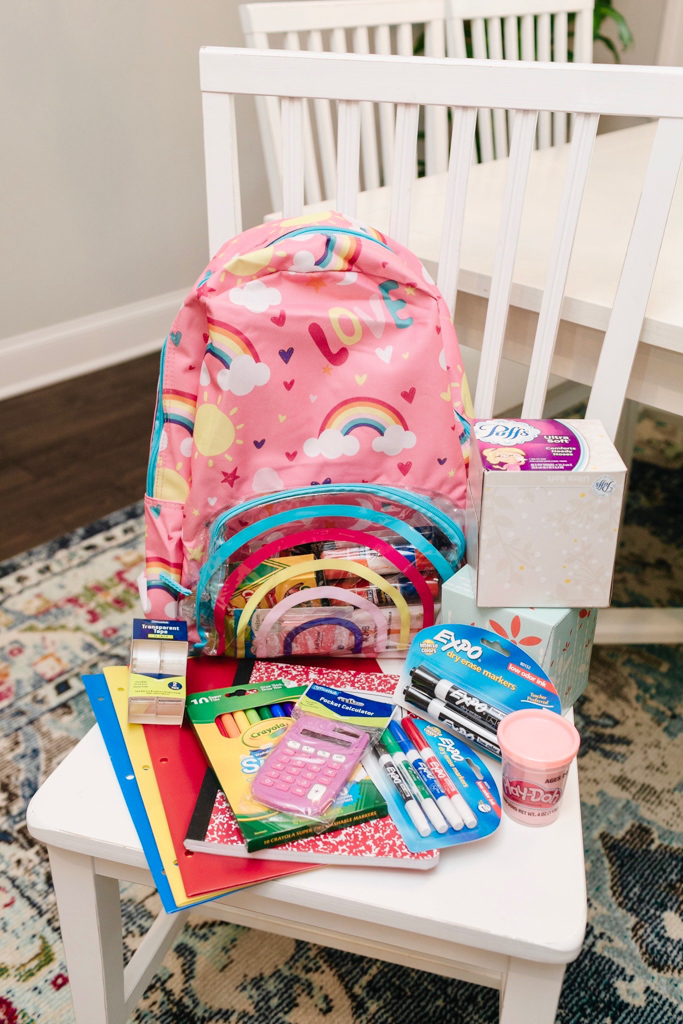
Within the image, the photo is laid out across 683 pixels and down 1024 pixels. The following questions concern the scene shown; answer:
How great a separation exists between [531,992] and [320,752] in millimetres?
215

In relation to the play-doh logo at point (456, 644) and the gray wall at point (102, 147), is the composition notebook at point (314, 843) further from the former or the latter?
the gray wall at point (102, 147)

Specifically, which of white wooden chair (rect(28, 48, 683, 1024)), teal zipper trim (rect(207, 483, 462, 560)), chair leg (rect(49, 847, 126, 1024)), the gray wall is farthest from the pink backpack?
the gray wall

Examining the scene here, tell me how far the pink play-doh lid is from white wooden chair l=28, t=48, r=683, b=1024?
6 cm

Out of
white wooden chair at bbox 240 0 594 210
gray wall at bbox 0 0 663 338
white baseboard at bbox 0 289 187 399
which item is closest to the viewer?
white wooden chair at bbox 240 0 594 210

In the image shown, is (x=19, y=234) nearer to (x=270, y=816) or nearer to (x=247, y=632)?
(x=247, y=632)

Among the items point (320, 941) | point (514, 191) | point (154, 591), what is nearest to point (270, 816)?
point (320, 941)

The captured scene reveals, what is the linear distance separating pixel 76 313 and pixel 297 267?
73.9 inches

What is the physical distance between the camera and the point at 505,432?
71 cm

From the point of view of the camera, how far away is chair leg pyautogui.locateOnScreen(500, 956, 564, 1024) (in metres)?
0.55

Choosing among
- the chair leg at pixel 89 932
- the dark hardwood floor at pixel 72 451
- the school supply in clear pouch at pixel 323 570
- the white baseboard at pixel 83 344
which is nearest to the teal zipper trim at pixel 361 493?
the school supply in clear pouch at pixel 323 570

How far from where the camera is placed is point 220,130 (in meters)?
0.84

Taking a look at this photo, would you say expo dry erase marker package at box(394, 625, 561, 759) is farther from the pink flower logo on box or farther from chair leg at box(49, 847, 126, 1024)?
chair leg at box(49, 847, 126, 1024)

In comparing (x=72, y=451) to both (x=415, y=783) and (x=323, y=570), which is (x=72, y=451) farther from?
(x=415, y=783)

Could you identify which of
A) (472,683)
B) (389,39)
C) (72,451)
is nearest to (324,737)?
(472,683)
